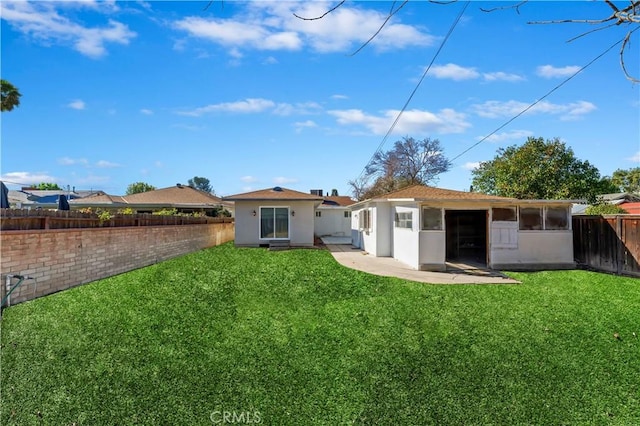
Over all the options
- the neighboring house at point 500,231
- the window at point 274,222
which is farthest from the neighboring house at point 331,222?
the neighboring house at point 500,231

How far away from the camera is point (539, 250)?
12.4 metres

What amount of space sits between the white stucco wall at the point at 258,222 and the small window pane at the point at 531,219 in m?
8.84

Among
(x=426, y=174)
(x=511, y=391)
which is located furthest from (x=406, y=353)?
(x=426, y=174)

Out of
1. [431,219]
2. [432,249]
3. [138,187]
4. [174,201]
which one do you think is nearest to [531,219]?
[431,219]

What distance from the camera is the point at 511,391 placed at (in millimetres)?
5348

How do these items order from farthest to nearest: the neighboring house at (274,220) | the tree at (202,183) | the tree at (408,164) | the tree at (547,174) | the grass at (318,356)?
the tree at (202,183), the tree at (408,164), the tree at (547,174), the neighboring house at (274,220), the grass at (318,356)

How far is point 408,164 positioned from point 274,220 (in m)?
Result: 24.8

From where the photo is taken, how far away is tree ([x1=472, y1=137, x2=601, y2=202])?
849 inches

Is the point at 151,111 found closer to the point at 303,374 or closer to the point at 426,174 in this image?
the point at 303,374

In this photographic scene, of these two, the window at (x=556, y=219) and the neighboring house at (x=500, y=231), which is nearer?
the neighboring house at (x=500, y=231)

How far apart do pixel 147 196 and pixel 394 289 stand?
21.5 meters

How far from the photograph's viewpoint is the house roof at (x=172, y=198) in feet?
77.9

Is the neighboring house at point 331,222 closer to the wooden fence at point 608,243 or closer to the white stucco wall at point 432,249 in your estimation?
the white stucco wall at point 432,249

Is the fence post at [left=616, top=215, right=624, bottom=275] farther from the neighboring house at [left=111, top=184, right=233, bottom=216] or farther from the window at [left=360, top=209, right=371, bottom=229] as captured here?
the neighboring house at [left=111, top=184, right=233, bottom=216]
